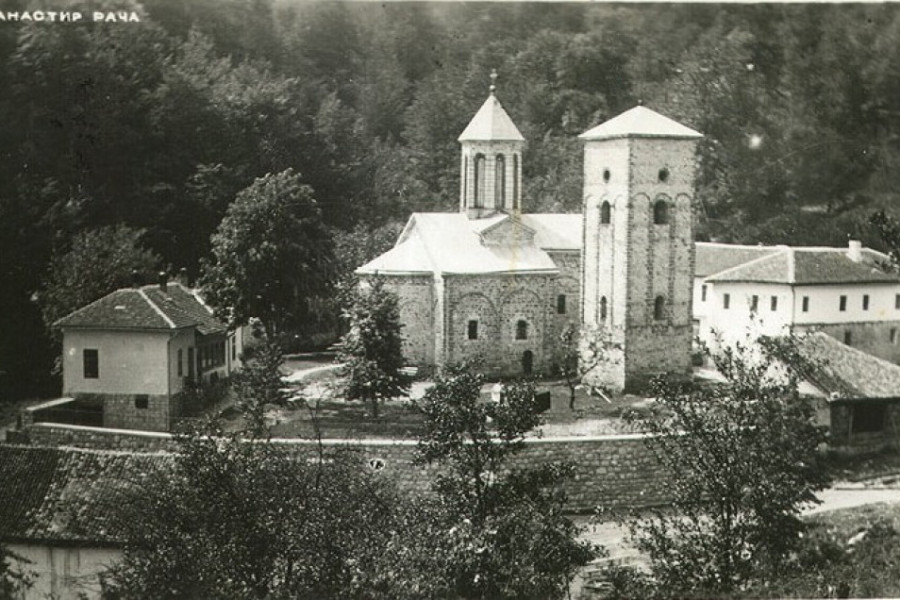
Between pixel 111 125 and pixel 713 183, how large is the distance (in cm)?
1420

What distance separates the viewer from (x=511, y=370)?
21266 millimetres

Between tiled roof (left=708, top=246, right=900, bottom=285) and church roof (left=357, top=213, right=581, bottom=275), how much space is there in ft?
13.5

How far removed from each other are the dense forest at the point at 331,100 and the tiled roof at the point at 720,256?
186 inches

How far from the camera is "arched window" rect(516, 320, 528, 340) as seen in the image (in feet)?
70.8

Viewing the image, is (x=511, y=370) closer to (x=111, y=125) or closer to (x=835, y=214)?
(x=835, y=214)

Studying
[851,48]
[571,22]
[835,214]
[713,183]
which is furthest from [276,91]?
[713,183]

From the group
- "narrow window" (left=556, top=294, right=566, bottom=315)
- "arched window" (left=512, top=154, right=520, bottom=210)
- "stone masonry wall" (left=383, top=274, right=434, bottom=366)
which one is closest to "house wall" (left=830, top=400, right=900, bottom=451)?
"narrow window" (left=556, top=294, right=566, bottom=315)

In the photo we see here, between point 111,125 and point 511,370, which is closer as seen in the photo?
point 111,125

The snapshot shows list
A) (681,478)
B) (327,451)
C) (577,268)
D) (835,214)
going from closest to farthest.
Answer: (681,478) < (327,451) < (835,214) < (577,268)

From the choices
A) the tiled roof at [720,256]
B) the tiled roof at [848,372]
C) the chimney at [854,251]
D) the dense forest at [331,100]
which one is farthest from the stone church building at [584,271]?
the tiled roof at [720,256]

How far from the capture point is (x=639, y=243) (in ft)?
67.1

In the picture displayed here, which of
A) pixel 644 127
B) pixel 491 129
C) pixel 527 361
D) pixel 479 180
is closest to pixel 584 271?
pixel 527 361

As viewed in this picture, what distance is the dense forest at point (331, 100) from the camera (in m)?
12.9

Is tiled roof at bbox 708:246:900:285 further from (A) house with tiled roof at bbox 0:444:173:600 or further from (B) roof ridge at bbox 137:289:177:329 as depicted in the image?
(A) house with tiled roof at bbox 0:444:173:600
